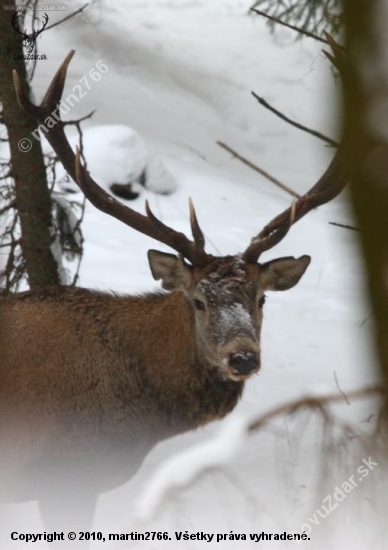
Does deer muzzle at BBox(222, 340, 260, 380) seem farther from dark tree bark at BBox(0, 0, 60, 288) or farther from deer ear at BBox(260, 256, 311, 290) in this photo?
dark tree bark at BBox(0, 0, 60, 288)

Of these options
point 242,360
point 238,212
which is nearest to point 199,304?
point 242,360

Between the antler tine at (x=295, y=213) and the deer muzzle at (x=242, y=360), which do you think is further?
the antler tine at (x=295, y=213)

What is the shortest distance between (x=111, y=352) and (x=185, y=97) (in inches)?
553

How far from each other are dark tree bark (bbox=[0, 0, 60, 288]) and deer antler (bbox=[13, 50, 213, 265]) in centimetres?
151

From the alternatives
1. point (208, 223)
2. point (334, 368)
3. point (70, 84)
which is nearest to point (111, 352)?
point (334, 368)

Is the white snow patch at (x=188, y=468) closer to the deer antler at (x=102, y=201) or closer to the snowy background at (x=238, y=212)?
the snowy background at (x=238, y=212)

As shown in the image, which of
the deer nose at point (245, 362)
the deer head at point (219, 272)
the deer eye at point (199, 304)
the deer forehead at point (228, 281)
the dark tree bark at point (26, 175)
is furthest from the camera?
the dark tree bark at point (26, 175)

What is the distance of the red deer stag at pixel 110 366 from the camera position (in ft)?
19.5

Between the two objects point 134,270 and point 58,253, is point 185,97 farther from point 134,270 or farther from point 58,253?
point 58,253

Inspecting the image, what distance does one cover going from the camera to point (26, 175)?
26.2ft

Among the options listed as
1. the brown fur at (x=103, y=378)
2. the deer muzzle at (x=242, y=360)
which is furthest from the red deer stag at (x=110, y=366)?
the deer muzzle at (x=242, y=360)

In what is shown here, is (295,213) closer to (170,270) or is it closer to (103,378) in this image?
(170,270)

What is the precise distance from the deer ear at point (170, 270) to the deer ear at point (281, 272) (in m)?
0.48

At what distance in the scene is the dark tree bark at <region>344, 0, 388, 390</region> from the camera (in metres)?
2.18
